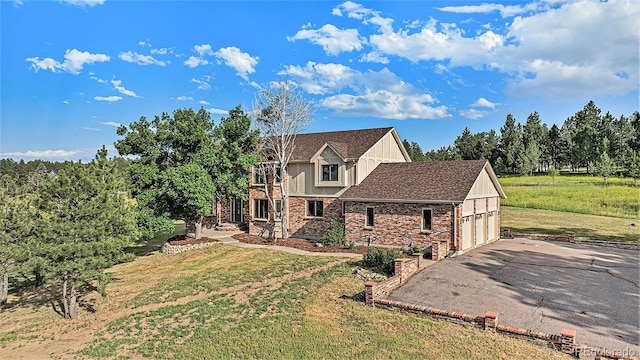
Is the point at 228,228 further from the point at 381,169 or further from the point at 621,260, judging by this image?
the point at 621,260

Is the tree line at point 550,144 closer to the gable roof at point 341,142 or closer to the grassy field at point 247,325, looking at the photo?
the gable roof at point 341,142

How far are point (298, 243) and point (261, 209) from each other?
18.0ft

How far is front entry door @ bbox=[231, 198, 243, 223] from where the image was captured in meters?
30.0

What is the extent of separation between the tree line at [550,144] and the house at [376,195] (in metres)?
43.2

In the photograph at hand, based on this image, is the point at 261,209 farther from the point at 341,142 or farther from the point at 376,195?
the point at 376,195

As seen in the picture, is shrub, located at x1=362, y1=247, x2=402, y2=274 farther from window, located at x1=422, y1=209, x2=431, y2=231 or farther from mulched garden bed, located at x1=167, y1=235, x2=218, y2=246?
mulched garden bed, located at x1=167, y1=235, x2=218, y2=246

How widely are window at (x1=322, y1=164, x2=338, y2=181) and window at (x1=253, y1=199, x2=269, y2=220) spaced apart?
5.16 m

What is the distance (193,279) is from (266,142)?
12535mm

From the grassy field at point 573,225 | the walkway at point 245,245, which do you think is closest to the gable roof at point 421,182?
the walkway at point 245,245

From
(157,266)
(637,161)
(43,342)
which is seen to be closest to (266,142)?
(157,266)

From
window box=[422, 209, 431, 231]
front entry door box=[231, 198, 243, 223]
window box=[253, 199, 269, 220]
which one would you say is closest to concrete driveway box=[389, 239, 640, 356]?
window box=[422, 209, 431, 231]

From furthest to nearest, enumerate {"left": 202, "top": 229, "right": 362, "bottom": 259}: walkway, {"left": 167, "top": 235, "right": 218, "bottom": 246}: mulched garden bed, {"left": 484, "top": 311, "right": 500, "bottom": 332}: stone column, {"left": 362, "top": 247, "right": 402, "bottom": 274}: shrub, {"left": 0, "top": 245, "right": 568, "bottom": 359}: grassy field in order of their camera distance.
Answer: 1. {"left": 167, "top": 235, "right": 218, "bottom": 246}: mulched garden bed
2. {"left": 202, "top": 229, "right": 362, "bottom": 259}: walkway
3. {"left": 362, "top": 247, "right": 402, "bottom": 274}: shrub
4. {"left": 484, "top": 311, "right": 500, "bottom": 332}: stone column
5. {"left": 0, "top": 245, "right": 568, "bottom": 359}: grassy field

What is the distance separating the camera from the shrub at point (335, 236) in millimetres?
21750

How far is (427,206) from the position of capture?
63.2 feet
